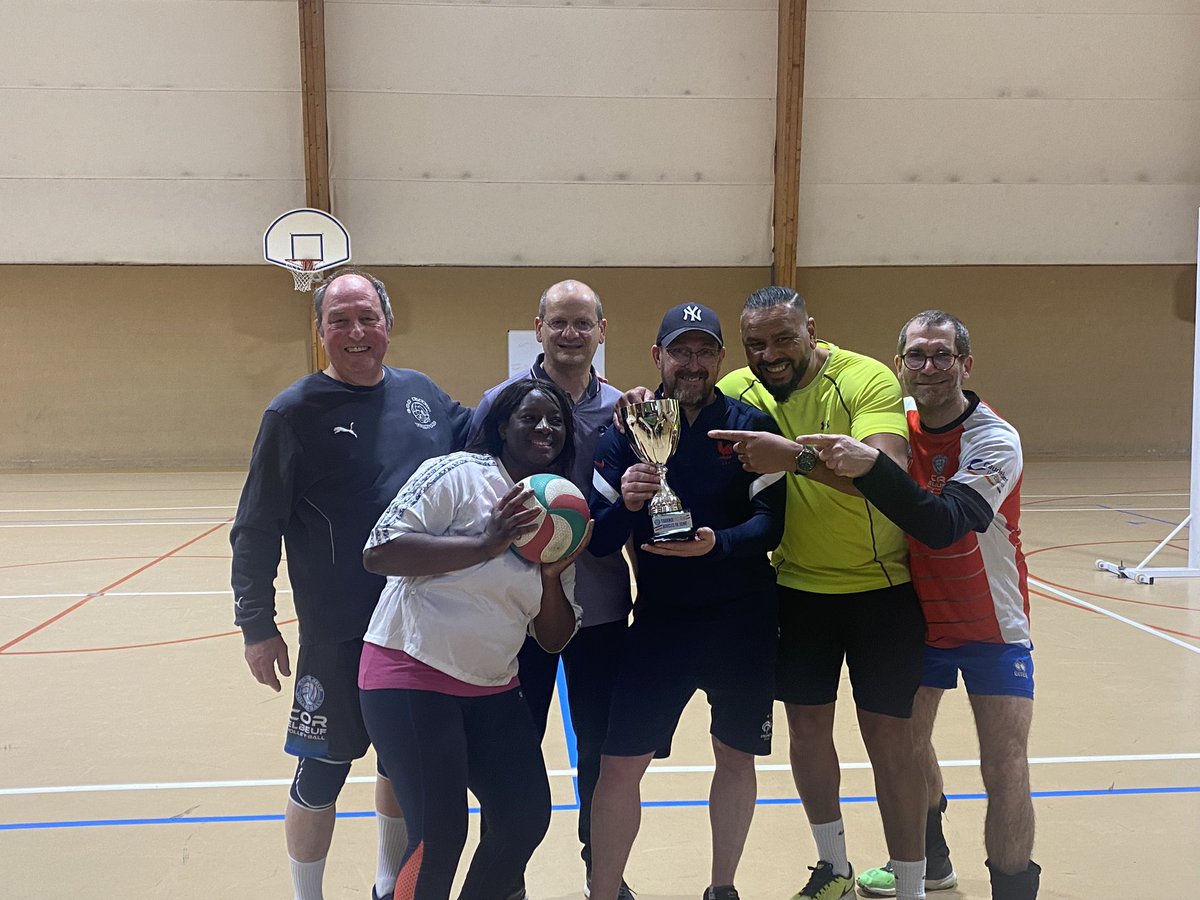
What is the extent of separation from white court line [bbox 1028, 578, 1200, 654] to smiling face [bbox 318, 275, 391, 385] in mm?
4984

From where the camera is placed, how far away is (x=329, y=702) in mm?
2629

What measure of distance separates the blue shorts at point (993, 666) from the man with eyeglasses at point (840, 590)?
0.36 ft

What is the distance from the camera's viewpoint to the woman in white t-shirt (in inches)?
86.6

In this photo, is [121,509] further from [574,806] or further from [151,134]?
[574,806]

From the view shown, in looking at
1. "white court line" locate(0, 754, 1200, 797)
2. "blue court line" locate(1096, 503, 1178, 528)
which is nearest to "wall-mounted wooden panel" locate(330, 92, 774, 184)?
"blue court line" locate(1096, 503, 1178, 528)

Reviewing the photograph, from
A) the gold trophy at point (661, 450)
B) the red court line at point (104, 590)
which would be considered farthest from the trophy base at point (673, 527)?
the red court line at point (104, 590)

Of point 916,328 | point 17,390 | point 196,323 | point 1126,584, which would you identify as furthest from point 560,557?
point 17,390

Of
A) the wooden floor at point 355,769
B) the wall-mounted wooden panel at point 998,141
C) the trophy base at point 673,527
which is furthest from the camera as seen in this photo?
the wall-mounted wooden panel at point 998,141

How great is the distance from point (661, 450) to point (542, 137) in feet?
38.0

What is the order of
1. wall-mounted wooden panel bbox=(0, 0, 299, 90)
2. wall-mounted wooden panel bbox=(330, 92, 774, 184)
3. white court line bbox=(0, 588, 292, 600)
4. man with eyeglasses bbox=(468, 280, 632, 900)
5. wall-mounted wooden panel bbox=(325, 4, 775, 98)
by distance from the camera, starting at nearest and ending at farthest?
1. man with eyeglasses bbox=(468, 280, 632, 900)
2. white court line bbox=(0, 588, 292, 600)
3. wall-mounted wooden panel bbox=(0, 0, 299, 90)
4. wall-mounted wooden panel bbox=(325, 4, 775, 98)
5. wall-mounted wooden panel bbox=(330, 92, 774, 184)

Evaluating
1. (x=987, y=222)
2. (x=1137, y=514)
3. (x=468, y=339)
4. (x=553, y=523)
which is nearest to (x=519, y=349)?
(x=468, y=339)

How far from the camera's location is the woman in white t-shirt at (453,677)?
220 centimetres

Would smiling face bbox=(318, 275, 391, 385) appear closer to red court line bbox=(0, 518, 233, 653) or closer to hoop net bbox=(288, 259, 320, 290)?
red court line bbox=(0, 518, 233, 653)

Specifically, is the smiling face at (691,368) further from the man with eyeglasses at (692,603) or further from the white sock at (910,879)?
the white sock at (910,879)
